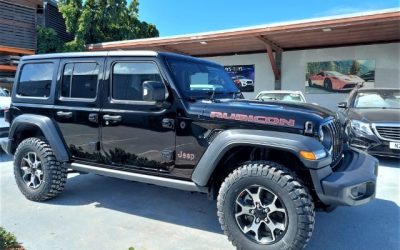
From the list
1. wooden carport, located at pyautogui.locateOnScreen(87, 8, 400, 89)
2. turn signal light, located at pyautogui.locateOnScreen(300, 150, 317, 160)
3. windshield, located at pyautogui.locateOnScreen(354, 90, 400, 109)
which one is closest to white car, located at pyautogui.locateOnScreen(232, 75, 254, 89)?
wooden carport, located at pyautogui.locateOnScreen(87, 8, 400, 89)

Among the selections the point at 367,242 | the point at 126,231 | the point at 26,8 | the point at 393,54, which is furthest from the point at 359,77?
the point at 26,8

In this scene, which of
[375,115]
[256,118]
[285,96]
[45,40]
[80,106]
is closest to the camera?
[256,118]

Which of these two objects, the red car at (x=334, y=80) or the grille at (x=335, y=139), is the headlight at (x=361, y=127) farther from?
the red car at (x=334, y=80)

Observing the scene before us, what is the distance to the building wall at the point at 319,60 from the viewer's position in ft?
44.9

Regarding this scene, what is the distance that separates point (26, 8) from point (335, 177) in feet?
59.6

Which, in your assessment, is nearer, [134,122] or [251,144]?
[251,144]

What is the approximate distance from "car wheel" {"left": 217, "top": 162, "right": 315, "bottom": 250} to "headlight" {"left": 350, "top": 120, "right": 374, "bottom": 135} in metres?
4.23

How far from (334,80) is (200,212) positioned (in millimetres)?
12465

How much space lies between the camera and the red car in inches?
569

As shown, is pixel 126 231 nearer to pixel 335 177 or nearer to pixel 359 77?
pixel 335 177

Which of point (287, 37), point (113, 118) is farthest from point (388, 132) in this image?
point (287, 37)

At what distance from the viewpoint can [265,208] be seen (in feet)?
10.0

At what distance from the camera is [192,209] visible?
4.33 metres

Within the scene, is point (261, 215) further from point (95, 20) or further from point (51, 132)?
point (95, 20)
